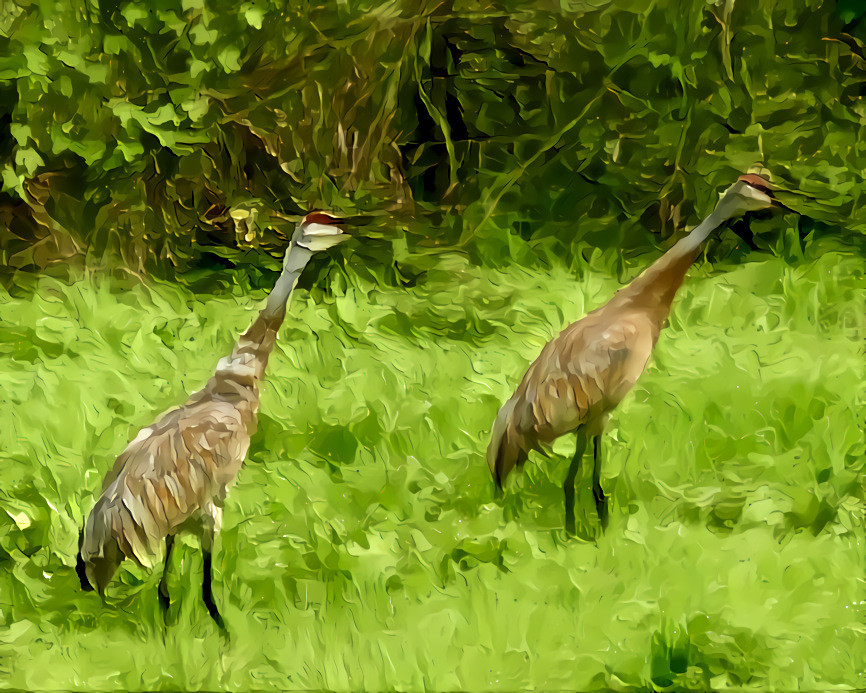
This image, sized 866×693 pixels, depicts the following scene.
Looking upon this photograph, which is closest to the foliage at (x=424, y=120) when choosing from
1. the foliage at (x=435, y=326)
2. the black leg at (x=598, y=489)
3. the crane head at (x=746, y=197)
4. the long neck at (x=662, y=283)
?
the foliage at (x=435, y=326)

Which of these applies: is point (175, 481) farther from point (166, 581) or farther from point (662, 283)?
point (662, 283)

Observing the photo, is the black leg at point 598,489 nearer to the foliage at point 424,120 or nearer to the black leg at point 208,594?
the black leg at point 208,594

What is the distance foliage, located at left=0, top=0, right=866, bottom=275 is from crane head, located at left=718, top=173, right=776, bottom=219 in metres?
2.96

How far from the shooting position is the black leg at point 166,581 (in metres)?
2.85

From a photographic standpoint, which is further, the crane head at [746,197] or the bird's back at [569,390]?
the crane head at [746,197]

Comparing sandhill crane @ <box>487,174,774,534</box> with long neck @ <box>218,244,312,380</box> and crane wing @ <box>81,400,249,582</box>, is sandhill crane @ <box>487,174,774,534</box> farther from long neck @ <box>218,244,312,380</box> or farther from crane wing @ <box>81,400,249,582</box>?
crane wing @ <box>81,400,249,582</box>

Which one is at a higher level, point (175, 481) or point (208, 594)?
point (175, 481)

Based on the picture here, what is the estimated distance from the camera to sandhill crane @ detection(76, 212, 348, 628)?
105 inches

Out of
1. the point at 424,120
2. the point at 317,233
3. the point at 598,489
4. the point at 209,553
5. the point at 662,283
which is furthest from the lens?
the point at 424,120

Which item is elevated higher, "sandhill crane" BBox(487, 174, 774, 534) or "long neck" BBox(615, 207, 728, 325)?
"long neck" BBox(615, 207, 728, 325)

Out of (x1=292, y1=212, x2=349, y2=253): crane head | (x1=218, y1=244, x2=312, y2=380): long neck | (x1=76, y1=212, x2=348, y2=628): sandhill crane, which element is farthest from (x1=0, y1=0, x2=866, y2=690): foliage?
(x1=292, y1=212, x2=349, y2=253): crane head

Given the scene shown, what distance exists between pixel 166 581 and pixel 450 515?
107 centimetres

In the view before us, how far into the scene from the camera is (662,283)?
3.56 metres

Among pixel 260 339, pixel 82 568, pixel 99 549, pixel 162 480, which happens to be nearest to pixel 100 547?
pixel 99 549
